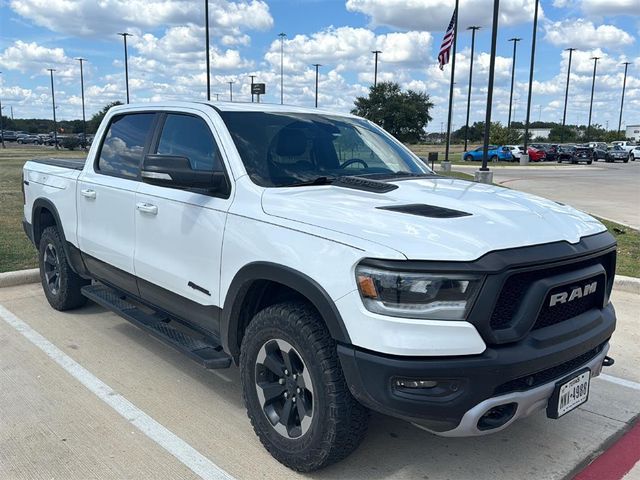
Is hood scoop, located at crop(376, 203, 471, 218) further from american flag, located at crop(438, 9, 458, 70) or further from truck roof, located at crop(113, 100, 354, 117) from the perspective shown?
american flag, located at crop(438, 9, 458, 70)

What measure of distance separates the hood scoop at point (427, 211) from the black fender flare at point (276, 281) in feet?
1.74

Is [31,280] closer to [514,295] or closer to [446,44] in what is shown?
[514,295]

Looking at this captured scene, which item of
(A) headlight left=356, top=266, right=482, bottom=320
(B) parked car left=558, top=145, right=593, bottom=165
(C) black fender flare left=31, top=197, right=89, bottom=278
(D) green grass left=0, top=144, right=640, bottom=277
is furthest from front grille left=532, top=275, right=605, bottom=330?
(B) parked car left=558, top=145, right=593, bottom=165

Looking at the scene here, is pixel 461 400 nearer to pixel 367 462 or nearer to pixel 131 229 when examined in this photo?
pixel 367 462

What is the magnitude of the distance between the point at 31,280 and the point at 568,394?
599cm

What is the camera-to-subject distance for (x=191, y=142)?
386cm

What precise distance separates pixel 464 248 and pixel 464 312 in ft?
0.88

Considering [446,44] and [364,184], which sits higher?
[446,44]

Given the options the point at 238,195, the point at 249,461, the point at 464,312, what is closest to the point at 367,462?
the point at 249,461

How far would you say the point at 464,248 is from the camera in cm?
246

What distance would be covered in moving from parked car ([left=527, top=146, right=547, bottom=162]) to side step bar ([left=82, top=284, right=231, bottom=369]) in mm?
45658

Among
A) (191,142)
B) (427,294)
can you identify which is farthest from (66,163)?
(427,294)

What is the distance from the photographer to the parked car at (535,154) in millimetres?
46500

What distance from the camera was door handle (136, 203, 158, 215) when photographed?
12.6 feet
